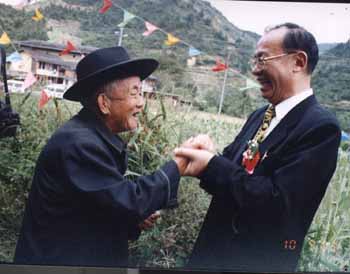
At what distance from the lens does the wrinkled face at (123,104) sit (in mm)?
→ 3121

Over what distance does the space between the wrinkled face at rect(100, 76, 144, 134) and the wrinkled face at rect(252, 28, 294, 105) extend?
2.22 ft

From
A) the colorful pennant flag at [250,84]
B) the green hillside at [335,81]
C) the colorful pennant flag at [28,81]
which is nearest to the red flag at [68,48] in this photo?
the colorful pennant flag at [28,81]

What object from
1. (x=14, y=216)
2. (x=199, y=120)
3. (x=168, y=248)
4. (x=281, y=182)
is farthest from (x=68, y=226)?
(x=281, y=182)

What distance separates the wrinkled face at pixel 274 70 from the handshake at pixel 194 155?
0.43 metres

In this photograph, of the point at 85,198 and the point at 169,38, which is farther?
the point at 169,38

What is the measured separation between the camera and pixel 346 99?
3273 mm

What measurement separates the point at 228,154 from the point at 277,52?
63 cm

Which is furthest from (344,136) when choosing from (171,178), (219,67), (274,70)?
(171,178)

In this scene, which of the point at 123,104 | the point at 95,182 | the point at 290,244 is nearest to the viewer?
the point at 95,182

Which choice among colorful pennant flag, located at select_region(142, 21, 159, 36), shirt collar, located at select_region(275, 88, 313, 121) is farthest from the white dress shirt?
colorful pennant flag, located at select_region(142, 21, 159, 36)

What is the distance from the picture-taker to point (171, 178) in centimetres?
313

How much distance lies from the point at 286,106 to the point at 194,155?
58 centimetres

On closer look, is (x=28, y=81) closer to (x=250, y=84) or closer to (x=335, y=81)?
(x=250, y=84)

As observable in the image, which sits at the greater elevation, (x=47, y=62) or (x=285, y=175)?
(x=47, y=62)
